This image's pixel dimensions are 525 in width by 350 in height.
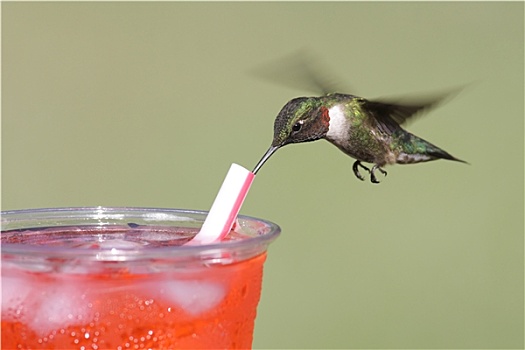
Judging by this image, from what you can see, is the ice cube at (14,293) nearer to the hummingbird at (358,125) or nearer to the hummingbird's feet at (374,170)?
the hummingbird at (358,125)

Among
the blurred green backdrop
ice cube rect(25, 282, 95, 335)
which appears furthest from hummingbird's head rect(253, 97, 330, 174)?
the blurred green backdrop

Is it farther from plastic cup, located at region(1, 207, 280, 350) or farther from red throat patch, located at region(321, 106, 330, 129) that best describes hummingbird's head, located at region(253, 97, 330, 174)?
plastic cup, located at region(1, 207, 280, 350)

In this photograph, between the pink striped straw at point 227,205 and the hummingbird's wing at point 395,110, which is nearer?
the pink striped straw at point 227,205

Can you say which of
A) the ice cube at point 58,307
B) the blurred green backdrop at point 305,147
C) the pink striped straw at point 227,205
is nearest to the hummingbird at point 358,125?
the pink striped straw at point 227,205

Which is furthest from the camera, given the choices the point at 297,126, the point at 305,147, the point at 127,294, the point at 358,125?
the point at 305,147

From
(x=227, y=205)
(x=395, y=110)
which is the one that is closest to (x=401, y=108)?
(x=395, y=110)

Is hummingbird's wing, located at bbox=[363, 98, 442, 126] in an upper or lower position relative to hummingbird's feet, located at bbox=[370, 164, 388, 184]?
upper

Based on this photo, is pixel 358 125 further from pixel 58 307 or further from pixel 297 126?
pixel 58 307
